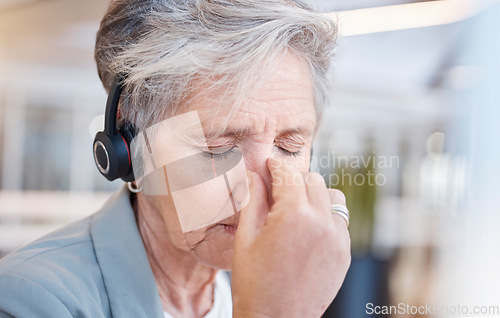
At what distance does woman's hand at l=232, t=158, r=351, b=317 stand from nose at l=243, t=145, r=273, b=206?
0.31ft

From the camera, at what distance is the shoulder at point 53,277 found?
696 millimetres

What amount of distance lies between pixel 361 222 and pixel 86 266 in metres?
0.55

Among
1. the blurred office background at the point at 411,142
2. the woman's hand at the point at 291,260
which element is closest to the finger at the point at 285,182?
the woman's hand at the point at 291,260

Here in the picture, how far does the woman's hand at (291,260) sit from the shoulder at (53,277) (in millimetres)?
327

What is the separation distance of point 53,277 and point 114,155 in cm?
25

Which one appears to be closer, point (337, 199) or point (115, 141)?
point (337, 199)

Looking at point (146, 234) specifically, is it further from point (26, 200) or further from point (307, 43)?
point (26, 200)

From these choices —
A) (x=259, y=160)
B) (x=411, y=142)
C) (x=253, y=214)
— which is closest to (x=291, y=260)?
(x=253, y=214)

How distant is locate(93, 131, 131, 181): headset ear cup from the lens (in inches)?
32.9

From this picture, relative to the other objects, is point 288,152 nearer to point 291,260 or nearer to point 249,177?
point 249,177

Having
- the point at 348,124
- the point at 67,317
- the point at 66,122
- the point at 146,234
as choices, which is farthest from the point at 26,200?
the point at 348,124

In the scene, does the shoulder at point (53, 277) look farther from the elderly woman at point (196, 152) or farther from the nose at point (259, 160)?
the nose at point (259, 160)

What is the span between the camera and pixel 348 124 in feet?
2.96

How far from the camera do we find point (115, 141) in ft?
2.76
